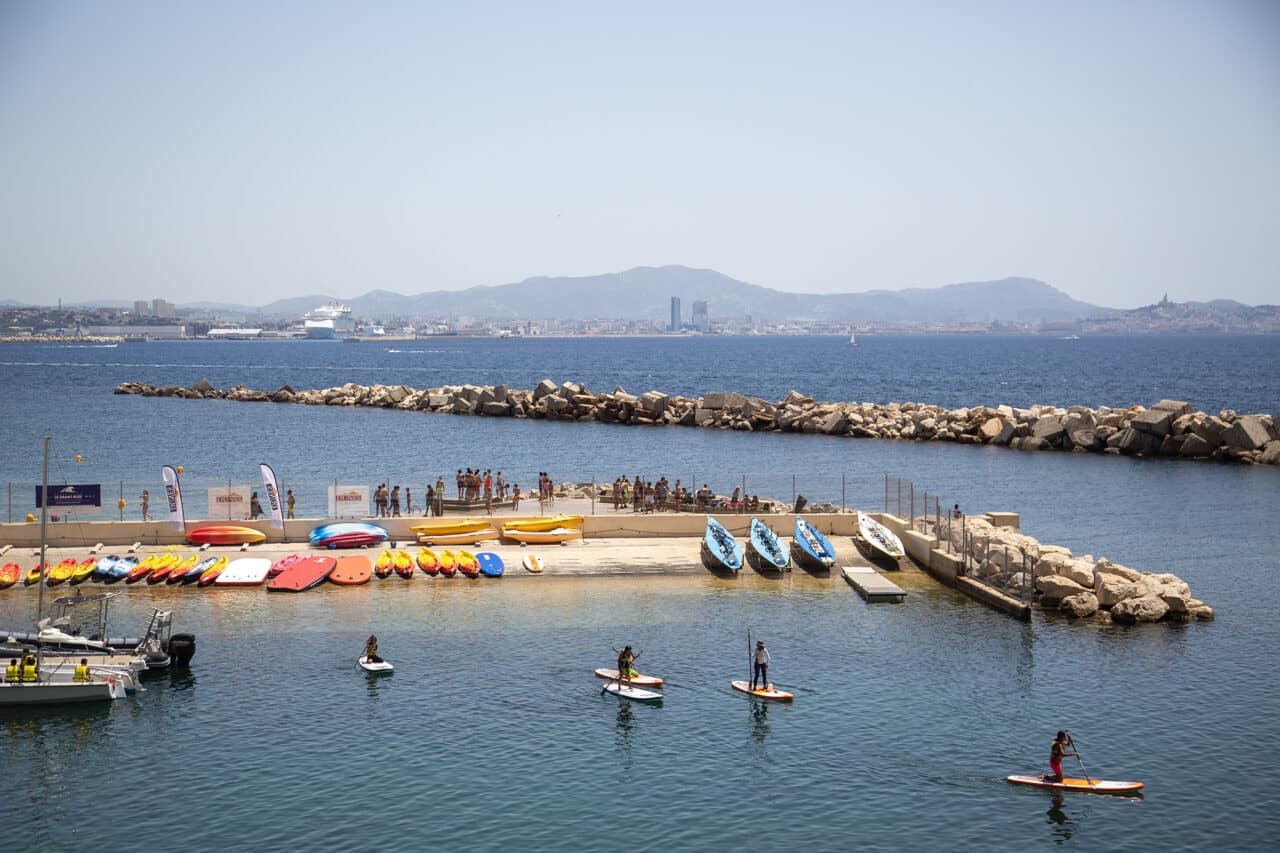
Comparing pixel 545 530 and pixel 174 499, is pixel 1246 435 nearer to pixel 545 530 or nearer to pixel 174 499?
pixel 545 530

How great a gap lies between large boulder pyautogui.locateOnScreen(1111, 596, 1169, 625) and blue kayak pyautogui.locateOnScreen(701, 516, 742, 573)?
13044 mm

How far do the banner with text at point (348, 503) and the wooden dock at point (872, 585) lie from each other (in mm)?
18678

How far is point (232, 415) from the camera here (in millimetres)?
114625

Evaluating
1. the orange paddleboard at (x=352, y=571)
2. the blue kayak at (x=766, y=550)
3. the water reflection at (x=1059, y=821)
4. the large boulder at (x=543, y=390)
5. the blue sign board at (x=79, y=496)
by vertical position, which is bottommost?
the water reflection at (x=1059, y=821)

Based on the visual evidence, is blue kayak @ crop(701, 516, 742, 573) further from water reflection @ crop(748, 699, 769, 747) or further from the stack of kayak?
water reflection @ crop(748, 699, 769, 747)

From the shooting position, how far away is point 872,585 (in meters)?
41.0

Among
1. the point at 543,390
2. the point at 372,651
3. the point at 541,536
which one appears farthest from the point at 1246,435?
the point at 372,651

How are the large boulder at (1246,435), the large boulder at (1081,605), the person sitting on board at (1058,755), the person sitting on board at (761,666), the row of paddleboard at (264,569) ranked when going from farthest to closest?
the large boulder at (1246,435)
the row of paddleboard at (264,569)
the large boulder at (1081,605)
the person sitting on board at (761,666)
the person sitting on board at (1058,755)

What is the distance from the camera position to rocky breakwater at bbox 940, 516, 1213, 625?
3803 cm

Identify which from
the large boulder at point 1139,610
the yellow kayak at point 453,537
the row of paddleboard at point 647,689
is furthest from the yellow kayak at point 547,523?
the large boulder at point 1139,610

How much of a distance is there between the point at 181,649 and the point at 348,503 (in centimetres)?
1461

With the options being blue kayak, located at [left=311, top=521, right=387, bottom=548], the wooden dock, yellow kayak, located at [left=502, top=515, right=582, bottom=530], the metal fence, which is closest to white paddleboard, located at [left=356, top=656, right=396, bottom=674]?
blue kayak, located at [left=311, top=521, right=387, bottom=548]

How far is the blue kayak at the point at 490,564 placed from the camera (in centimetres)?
4247

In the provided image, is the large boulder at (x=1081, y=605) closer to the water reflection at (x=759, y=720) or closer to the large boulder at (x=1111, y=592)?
the large boulder at (x=1111, y=592)
